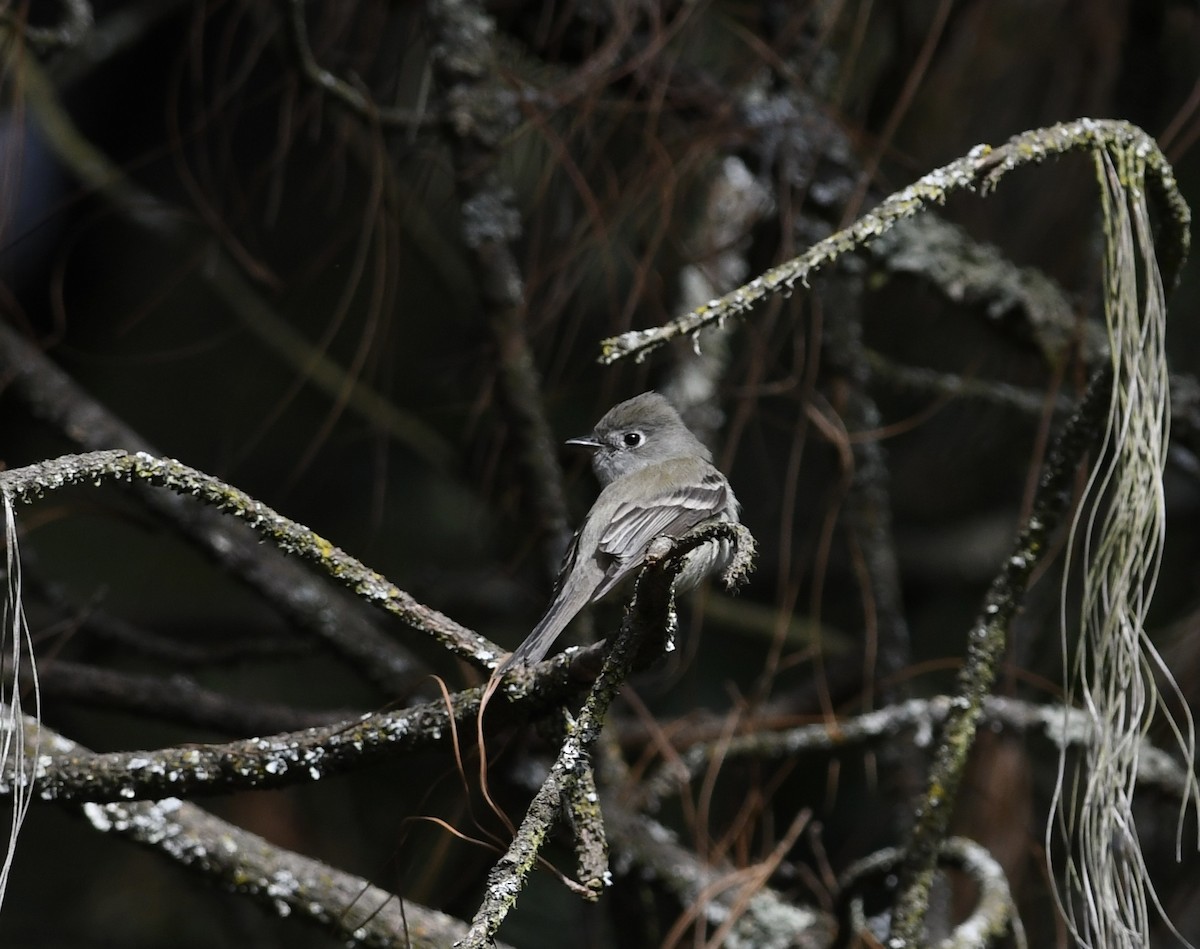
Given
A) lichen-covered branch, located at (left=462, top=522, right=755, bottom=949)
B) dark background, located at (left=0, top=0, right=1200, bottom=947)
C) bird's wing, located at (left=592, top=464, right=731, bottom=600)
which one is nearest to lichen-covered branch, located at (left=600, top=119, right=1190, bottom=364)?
lichen-covered branch, located at (left=462, top=522, right=755, bottom=949)

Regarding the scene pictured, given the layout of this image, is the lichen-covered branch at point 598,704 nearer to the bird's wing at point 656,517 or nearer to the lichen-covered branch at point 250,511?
the lichen-covered branch at point 250,511

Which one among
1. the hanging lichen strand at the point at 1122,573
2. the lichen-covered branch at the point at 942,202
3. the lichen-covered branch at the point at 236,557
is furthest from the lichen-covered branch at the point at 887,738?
the lichen-covered branch at the point at 942,202

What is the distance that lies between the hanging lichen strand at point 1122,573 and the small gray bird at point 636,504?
2.44 ft

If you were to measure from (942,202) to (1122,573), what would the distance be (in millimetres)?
577

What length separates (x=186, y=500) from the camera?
3.28 m

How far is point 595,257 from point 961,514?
98.1 inches

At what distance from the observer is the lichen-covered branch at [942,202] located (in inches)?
59.4

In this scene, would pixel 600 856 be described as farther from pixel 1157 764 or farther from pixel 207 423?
pixel 207 423

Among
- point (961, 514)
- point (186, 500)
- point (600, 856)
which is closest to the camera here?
point (600, 856)

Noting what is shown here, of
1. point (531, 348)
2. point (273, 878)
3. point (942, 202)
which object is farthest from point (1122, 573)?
point (531, 348)

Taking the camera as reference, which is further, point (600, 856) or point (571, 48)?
point (571, 48)

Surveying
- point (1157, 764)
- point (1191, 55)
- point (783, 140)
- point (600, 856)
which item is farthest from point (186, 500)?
point (1191, 55)

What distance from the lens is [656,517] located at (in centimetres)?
275

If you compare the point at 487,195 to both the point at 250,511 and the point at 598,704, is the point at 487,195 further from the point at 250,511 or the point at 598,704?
the point at 598,704
